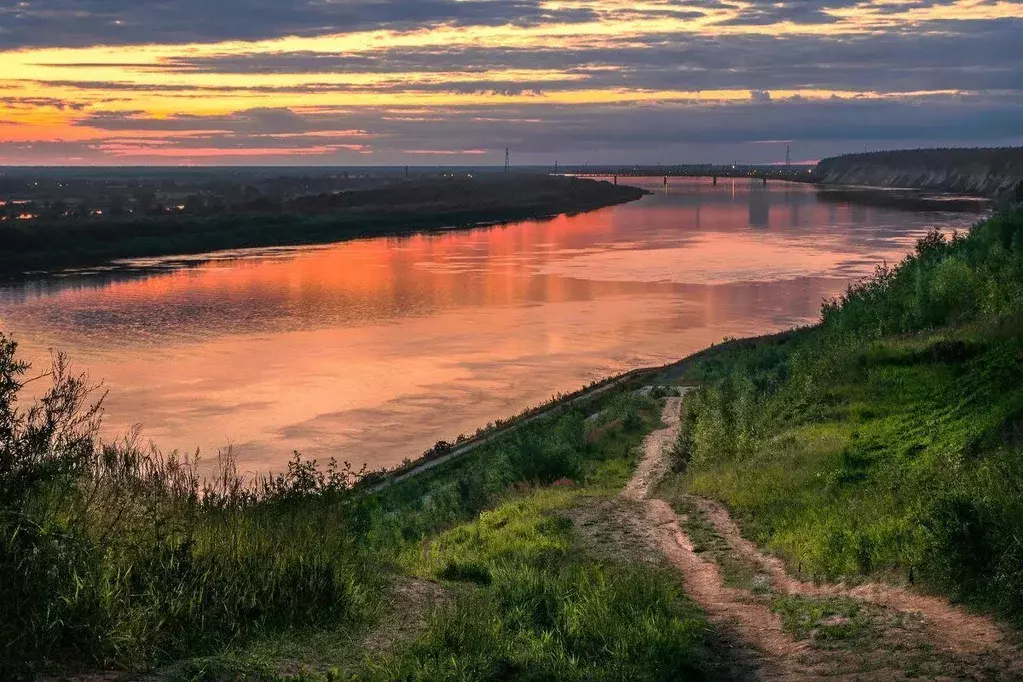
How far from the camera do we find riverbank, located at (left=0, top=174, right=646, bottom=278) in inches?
3403

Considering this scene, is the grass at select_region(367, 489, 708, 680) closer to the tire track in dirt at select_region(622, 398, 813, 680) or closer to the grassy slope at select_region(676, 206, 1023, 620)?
the tire track in dirt at select_region(622, 398, 813, 680)

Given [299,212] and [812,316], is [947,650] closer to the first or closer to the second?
[812,316]

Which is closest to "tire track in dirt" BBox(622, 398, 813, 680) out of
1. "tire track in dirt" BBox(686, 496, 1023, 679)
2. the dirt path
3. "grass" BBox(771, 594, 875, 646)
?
the dirt path

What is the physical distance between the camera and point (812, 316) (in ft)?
182

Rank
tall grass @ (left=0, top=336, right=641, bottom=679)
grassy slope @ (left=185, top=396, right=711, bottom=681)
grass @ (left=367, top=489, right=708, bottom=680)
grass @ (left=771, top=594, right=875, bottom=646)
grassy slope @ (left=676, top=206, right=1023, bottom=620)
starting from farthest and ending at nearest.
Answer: grassy slope @ (left=676, top=206, right=1023, bottom=620)
grass @ (left=771, top=594, right=875, bottom=646)
grass @ (left=367, top=489, right=708, bottom=680)
grassy slope @ (left=185, top=396, right=711, bottom=681)
tall grass @ (left=0, top=336, right=641, bottom=679)

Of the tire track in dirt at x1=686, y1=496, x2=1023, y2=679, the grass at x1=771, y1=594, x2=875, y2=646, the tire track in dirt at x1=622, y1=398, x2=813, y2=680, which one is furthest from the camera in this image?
the grass at x1=771, y1=594, x2=875, y2=646

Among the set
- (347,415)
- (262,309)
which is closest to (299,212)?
(262,309)

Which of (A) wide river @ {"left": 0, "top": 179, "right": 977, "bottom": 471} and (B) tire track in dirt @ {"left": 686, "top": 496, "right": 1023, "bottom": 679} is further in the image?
(A) wide river @ {"left": 0, "top": 179, "right": 977, "bottom": 471}

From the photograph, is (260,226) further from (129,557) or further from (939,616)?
(939,616)

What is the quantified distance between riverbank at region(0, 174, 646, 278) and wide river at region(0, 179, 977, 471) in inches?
250

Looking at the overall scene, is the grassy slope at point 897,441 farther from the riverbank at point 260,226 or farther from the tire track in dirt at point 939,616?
the riverbank at point 260,226

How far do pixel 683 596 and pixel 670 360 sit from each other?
32.4 metres

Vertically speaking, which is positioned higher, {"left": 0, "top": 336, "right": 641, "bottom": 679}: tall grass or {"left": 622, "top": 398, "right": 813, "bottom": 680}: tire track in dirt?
{"left": 0, "top": 336, "right": 641, "bottom": 679}: tall grass

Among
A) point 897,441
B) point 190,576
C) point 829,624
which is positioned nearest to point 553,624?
point 829,624
